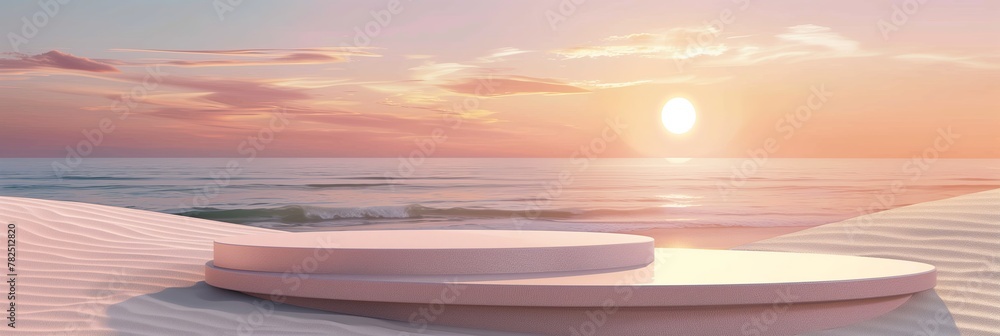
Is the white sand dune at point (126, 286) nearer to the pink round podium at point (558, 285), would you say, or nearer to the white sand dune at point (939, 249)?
the pink round podium at point (558, 285)

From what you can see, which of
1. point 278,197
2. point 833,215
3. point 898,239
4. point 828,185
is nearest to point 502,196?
point 278,197

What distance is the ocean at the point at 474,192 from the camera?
83.2ft

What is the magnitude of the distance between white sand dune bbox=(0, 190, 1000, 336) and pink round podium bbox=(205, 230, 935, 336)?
0.48 feet

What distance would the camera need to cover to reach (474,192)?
29875 mm

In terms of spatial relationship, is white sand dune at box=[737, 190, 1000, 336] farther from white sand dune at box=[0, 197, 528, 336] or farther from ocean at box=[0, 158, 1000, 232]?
ocean at box=[0, 158, 1000, 232]

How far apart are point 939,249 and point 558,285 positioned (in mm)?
4156

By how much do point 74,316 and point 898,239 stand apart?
22.4 feet

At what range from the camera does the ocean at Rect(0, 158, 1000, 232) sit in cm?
2536

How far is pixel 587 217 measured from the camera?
26.7 m

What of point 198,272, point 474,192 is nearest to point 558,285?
point 198,272

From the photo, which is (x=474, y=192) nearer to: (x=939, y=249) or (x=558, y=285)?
(x=939, y=249)

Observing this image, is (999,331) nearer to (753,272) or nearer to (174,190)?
(753,272)

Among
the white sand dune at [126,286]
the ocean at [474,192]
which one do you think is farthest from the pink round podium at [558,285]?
the ocean at [474,192]

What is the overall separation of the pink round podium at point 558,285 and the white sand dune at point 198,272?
146 mm
